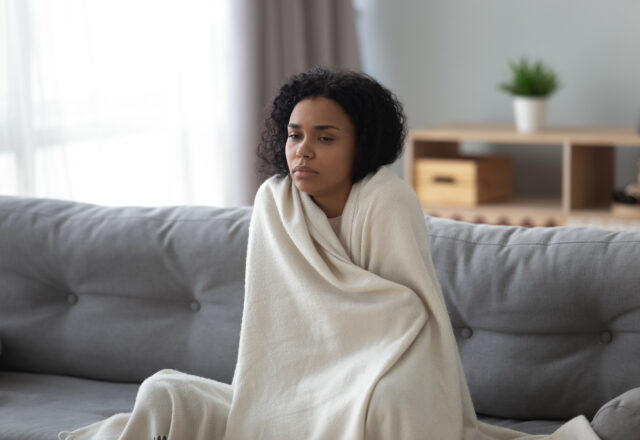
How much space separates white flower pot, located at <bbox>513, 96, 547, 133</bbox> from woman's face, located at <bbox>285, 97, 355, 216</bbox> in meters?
2.04

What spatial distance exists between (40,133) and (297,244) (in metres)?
1.49

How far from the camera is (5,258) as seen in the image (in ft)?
6.97

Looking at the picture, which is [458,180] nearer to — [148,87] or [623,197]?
[623,197]

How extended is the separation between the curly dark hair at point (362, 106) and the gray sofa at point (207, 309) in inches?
13.4

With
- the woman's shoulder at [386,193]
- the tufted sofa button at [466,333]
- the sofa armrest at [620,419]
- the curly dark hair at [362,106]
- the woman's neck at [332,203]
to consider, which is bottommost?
the sofa armrest at [620,419]

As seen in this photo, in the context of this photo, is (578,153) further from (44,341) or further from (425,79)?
(44,341)

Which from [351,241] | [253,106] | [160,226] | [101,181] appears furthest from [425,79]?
[351,241]

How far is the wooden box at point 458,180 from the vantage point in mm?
3490

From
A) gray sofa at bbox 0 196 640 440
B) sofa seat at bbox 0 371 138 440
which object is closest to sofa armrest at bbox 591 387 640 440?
gray sofa at bbox 0 196 640 440

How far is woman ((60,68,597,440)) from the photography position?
1475mm

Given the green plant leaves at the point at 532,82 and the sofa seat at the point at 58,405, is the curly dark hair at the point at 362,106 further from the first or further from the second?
the green plant leaves at the point at 532,82

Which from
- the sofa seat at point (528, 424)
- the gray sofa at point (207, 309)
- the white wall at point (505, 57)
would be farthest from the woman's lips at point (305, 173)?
the white wall at point (505, 57)

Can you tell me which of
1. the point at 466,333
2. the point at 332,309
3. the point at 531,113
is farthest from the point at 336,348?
the point at 531,113

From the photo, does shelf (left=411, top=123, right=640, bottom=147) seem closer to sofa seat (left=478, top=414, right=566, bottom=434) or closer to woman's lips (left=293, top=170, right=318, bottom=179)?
sofa seat (left=478, top=414, right=566, bottom=434)
